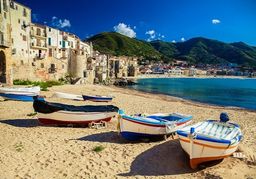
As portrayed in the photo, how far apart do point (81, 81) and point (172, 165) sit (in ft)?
158

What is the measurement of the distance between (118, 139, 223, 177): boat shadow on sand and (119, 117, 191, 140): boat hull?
2.71 feet

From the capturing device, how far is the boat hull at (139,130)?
12.6 metres

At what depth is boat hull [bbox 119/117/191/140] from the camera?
41.2 feet

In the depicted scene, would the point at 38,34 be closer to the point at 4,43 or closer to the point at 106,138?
the point at 4,43

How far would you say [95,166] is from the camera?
974 cm

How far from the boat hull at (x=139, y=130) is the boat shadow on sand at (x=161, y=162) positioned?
2.71ft

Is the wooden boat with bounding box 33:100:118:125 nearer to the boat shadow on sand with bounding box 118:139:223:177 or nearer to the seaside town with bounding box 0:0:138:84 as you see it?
the boat shadow on sand with bounding box 118:139:223:177

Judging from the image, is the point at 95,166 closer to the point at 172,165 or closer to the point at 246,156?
the point at 172,165

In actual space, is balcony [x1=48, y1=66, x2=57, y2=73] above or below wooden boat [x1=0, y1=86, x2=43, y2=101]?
above

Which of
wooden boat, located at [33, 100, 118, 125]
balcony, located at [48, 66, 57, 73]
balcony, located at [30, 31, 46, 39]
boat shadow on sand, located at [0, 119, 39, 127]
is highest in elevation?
balcony, located at [30, 31, 46, 39]

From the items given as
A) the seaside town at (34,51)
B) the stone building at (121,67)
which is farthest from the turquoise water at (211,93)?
the stone building at (121,67)

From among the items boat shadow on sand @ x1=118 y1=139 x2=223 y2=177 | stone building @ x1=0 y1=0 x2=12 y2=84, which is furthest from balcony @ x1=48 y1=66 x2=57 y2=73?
boat shadow on sand @ x1=118 y1=139 x2=223 y2=177

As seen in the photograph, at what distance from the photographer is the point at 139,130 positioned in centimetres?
1262

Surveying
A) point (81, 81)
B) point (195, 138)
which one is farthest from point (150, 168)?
point (81, 81)
